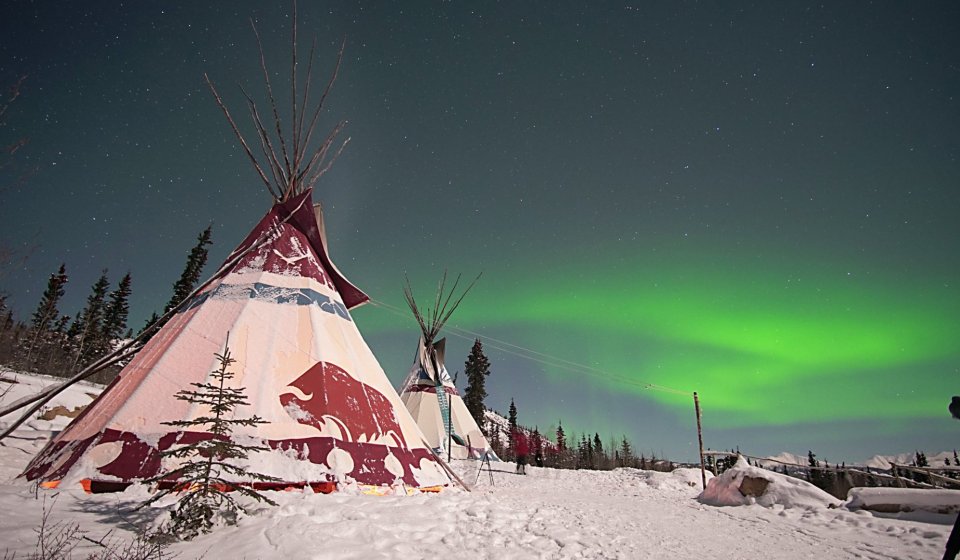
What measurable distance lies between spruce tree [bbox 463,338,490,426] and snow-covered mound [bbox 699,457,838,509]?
2367 centimetres

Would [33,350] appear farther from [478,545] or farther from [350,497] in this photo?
[478,545]

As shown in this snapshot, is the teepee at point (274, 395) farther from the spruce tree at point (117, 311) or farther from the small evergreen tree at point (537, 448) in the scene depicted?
the spruce tree at point (117, 311)

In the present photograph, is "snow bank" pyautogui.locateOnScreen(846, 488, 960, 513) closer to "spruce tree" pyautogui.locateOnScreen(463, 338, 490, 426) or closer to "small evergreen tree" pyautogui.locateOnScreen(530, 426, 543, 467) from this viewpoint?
"small evergreen tree" pyautogui.locateOnScreen(530, 426, 543, 467)

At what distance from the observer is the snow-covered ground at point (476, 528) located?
357cm

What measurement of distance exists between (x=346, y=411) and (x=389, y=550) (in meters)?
2.80

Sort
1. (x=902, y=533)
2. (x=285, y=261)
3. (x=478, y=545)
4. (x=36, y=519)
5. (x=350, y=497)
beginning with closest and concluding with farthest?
(x=36, y=519) < (x=478, y=545) < (x=350, y=497) < (x=902, y=533) < (x=285, y=261)

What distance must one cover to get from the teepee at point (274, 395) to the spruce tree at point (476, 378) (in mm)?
25934

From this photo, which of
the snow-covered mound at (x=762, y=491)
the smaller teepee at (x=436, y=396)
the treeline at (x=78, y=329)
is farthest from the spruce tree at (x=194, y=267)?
the snow-covered mound at (x=762, y=491)

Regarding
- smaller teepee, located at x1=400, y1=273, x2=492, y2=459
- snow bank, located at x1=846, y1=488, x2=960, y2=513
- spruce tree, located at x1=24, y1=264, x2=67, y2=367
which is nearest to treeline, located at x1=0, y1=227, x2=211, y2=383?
spruce tree, located at x1=24, y1=264, x2=67, y2=367

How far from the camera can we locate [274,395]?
232 inches

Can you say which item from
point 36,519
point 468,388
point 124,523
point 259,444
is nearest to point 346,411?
point 259,444

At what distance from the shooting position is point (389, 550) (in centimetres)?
364

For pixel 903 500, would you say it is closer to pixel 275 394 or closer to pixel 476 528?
pixel 476 528

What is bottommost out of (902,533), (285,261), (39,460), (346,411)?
(902,533)
